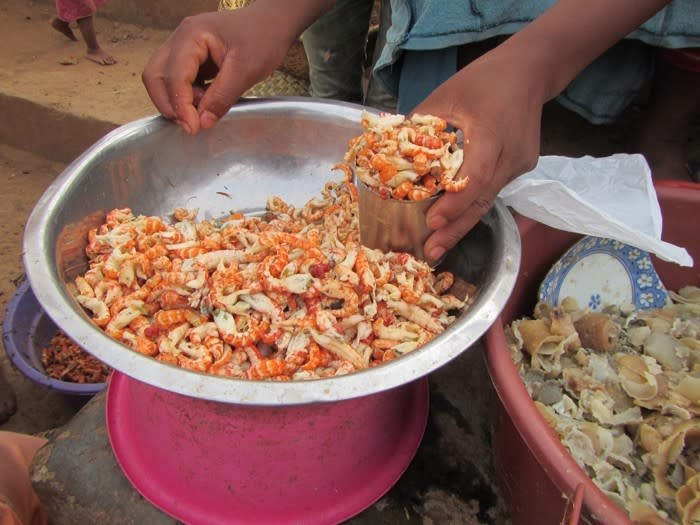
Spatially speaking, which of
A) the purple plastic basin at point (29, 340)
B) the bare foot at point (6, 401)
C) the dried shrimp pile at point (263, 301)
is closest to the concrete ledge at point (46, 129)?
the purple plastic basin at point (29, 340)

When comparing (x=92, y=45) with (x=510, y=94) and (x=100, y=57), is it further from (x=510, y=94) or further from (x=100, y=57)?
(x=510, y=94)

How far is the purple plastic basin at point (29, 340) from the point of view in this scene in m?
2.07

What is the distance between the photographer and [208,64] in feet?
5.29

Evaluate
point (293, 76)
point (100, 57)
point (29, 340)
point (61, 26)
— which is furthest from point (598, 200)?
point (61, 26)

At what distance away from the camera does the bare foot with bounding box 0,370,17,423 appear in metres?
2.27

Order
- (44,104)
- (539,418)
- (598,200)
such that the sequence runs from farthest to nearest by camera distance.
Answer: (44,104) < (598,200) < (539,418)

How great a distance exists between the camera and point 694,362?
1.41m

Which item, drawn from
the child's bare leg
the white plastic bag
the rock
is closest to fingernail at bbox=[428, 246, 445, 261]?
the white plastic bag

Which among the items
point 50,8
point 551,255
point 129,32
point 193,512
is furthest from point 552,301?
point 50,8

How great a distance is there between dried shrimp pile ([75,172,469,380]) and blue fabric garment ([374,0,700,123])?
0.68m

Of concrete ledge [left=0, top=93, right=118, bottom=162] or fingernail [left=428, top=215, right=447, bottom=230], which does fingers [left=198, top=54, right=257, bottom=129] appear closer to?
fingernail [left=428, top=215, right=447, bottom=230]

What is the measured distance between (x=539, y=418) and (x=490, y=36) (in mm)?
1152

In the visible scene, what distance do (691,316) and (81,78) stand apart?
4.11m

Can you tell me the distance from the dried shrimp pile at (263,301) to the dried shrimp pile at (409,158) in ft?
0.58
